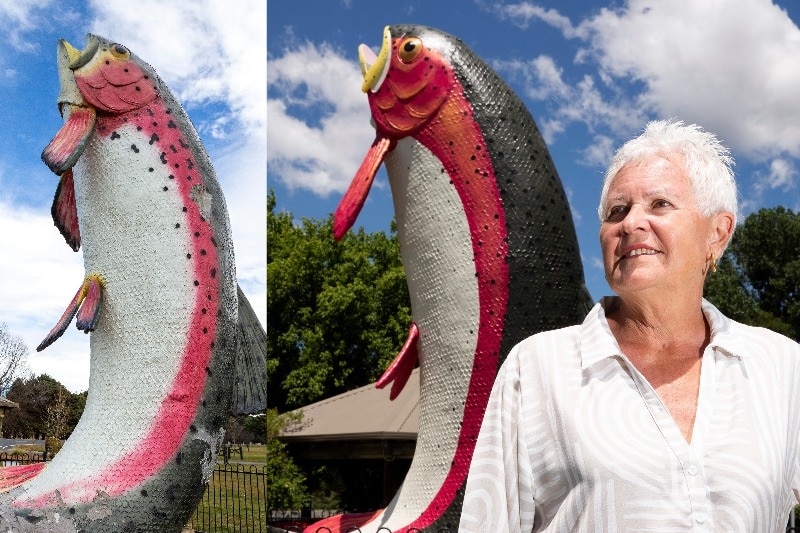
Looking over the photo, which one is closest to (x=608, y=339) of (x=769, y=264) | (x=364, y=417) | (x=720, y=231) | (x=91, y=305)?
(x=720, y=231)

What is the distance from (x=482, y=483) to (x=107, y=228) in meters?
2.63

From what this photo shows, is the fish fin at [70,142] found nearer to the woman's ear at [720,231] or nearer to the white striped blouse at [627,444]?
the white striped blouse at [627,444]

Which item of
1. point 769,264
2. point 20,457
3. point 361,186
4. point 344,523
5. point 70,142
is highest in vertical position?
point 769,264

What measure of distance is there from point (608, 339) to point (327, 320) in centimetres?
1544

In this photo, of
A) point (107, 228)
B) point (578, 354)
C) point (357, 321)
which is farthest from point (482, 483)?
point (357, 321)

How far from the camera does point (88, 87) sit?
3.54 metres

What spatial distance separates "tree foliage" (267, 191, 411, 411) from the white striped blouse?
1461cm

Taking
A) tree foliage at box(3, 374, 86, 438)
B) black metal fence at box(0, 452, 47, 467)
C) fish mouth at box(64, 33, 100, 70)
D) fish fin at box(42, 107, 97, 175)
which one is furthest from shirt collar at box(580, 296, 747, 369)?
black metal fence at box(0, 452, 47, 467)

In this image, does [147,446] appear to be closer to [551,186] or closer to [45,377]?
[551,186]

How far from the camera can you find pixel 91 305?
11.0 ft

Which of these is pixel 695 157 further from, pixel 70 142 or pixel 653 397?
pixel 70 142

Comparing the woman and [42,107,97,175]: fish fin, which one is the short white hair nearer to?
the woman

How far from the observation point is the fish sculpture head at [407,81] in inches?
122

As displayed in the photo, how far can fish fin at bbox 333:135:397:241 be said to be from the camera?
3.25 meters
